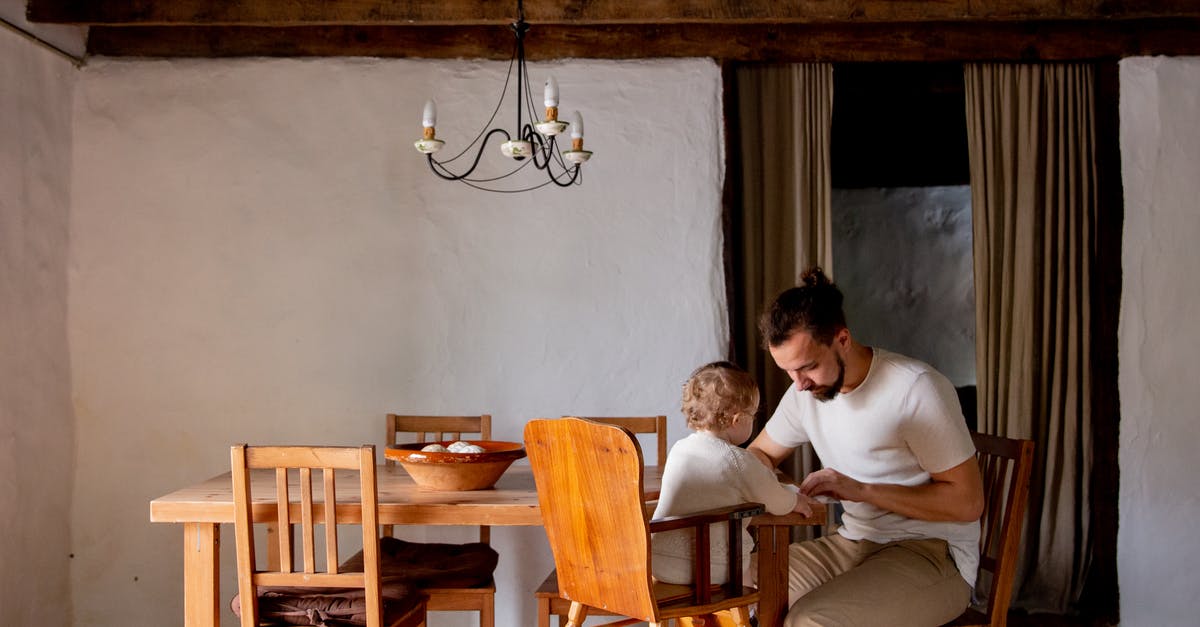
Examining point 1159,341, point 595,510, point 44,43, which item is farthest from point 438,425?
point 1159,341

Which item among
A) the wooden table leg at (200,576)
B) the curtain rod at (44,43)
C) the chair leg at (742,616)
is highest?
the curtain rod at (44,43)

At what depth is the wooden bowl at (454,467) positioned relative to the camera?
3055 mm

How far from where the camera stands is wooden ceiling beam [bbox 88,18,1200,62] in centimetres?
443

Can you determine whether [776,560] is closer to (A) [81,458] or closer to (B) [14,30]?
(A) [81,458]

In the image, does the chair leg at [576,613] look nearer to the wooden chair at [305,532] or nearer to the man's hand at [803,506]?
the wooden chair at [305,532]

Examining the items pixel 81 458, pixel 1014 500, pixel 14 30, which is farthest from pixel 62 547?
pixel 1014 500

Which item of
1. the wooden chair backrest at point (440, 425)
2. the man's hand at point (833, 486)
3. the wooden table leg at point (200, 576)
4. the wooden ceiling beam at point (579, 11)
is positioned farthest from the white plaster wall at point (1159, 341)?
the wooden table leg at point (200, 576)

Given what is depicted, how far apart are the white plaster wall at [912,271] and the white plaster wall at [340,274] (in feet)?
8.93

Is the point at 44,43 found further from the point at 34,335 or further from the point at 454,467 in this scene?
the point at 454,467

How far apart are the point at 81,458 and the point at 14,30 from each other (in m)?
1.75

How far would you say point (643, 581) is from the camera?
2568mm

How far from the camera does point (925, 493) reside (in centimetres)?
276

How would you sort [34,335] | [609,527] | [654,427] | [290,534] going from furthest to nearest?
[34,335] < [654,427] < [290,534] < [609,527]

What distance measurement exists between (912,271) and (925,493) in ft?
14.2
